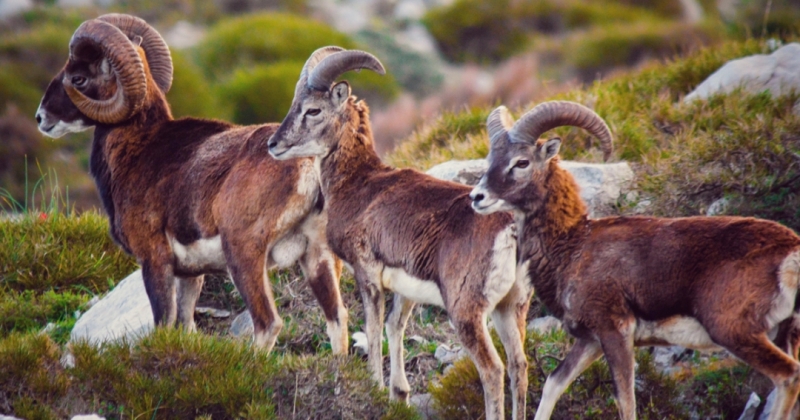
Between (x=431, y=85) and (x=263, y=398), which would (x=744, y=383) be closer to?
(x=263, y=398)

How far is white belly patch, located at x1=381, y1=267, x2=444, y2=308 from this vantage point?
7.96 m

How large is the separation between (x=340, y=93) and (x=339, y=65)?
0.32m

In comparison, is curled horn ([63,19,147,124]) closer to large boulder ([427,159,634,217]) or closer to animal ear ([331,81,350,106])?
animal ear ([331,81,350,106])

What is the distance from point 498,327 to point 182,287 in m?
3.14

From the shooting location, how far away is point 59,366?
26.8ft

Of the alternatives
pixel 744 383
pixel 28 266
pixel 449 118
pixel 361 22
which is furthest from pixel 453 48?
pixel 744 383

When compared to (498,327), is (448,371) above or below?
below

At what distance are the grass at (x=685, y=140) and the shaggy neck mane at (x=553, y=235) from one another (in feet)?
7.74

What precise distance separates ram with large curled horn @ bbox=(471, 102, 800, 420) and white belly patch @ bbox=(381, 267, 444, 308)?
0.71 meters

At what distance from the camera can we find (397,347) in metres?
8.52

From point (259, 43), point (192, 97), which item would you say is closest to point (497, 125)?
point (192, 97)

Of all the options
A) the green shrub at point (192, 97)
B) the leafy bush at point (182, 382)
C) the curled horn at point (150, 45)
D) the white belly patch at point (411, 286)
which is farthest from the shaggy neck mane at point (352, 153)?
the green shrub at point (192, 97)

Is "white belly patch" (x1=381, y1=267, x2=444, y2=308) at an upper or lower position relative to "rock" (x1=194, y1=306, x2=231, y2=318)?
upper

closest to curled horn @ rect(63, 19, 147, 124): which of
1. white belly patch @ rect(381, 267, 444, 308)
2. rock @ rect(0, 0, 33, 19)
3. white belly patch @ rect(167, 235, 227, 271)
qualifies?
white belly patch @ rect(167, 235, 227, 271)
